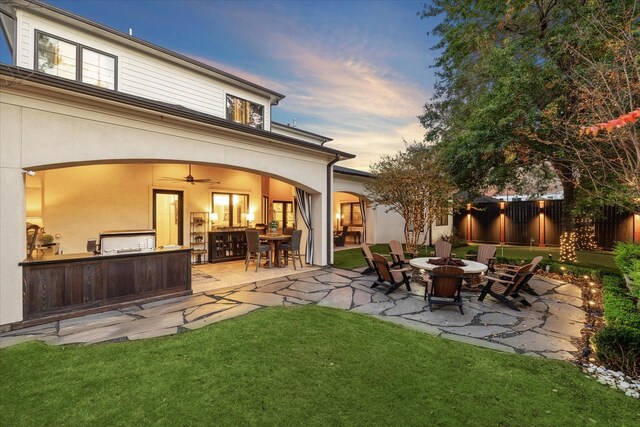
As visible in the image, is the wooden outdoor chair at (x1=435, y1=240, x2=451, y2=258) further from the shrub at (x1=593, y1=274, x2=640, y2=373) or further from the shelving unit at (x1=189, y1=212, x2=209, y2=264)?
the shelving unit at (x1=189, y1=212, x2=209, y2=264)

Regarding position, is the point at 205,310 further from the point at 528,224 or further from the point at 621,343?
the point at 528,224

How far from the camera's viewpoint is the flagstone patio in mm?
4238

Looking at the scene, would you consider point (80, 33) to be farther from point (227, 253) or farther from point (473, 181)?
point (473, 181)

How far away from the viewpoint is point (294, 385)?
118 inches

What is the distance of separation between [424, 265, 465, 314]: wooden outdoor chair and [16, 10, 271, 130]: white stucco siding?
368 inches

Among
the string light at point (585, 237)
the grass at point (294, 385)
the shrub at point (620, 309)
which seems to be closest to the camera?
the grass at point (294, 385)

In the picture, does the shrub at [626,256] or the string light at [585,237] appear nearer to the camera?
the shrub at [626,256]

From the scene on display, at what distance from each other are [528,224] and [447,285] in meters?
14.2

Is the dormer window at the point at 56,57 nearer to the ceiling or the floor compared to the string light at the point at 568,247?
nearer to the ceiling

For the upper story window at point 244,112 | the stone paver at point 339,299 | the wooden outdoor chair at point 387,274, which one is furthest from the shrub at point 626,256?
the upper story window at point 244,112

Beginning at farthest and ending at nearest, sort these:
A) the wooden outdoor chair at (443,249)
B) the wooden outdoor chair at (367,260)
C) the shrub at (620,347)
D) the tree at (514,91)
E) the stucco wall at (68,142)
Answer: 1. the wooden outdoor chair at (443,249)
2. the wooden outdoor chair at (367,260)
3. the tree at (514,91)
4. the stucco wall at (68,142)
5. the shrub at (620,347)

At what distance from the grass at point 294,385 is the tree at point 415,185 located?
24.0ft

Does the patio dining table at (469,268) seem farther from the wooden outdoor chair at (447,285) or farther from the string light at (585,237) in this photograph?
the string light at (585,237)

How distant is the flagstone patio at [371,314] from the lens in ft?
13.9
